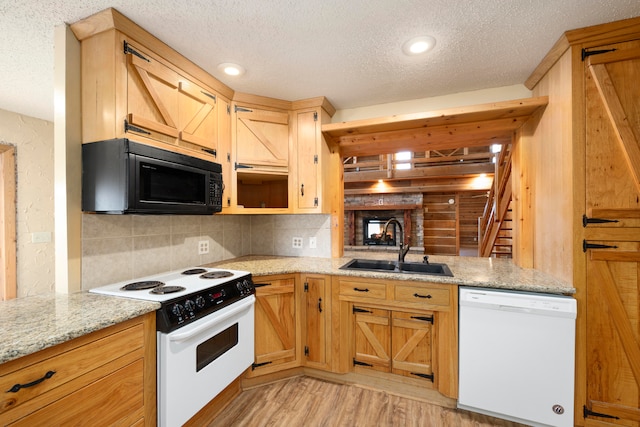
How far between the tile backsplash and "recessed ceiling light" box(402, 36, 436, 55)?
1.57 m

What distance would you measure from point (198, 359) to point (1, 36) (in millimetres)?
2218

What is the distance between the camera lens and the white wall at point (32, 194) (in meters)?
2.92

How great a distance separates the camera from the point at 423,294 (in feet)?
6.41

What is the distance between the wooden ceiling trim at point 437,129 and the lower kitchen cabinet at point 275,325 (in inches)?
54.7

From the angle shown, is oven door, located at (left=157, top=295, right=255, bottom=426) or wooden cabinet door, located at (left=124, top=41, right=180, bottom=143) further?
wooden cabinet door, located at (left=124, top=41, right=180, bottom=143)

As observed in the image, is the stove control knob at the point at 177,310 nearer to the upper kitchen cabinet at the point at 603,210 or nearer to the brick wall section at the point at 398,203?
the upper kitchen cabinet at the point at 603,210

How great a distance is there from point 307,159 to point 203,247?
1242mm

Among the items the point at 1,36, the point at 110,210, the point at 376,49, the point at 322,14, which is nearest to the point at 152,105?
the point at 110,210

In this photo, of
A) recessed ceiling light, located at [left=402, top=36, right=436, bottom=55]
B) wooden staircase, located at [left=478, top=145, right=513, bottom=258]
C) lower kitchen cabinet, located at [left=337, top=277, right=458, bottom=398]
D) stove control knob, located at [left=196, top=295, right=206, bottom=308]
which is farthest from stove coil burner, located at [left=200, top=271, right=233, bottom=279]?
wooden staircase, located at [left=478, top=145, right=513, bottom=258]

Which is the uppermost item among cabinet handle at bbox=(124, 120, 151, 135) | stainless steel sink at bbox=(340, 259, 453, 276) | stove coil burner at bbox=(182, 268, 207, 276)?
cabinet handle at bbox=(124, 120, 151, 135)

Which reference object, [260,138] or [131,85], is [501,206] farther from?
[131,85]

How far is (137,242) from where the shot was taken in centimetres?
194

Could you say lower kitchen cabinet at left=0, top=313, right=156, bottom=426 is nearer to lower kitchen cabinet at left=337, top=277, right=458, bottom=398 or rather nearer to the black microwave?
the black microwave

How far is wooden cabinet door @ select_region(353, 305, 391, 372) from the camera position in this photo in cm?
207
